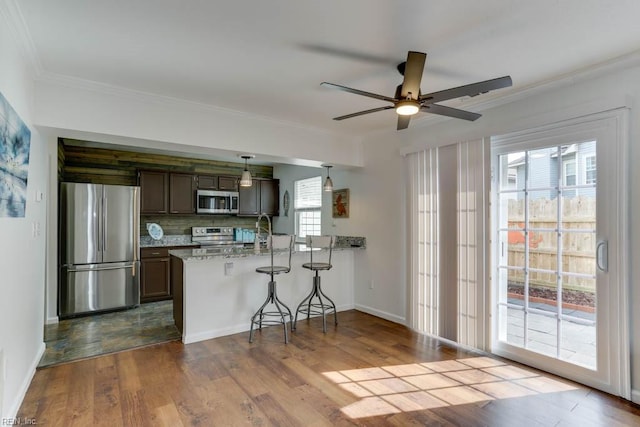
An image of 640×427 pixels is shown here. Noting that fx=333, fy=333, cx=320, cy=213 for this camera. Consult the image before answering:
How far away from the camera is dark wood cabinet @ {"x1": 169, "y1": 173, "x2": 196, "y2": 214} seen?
5.84 metres

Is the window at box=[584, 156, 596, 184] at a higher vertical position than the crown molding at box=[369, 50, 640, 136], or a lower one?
lower

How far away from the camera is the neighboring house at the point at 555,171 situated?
2.67m

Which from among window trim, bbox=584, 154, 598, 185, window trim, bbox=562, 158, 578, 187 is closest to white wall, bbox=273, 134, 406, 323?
window trim, bbox=562, 158, 578, 187

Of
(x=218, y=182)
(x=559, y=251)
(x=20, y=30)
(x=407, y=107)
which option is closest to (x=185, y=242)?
(x=218, y=182)

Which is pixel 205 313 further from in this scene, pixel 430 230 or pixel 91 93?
pixel 430 230

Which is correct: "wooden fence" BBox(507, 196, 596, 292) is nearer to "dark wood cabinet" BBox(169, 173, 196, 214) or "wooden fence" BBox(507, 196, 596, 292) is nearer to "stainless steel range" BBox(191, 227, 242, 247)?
"stainless steel range" BBox(191, 227, 242, 247)

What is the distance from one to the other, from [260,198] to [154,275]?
248 cm

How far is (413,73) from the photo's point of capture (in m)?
2.02

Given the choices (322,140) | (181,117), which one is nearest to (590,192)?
(322,140)

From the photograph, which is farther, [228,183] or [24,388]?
[228,183]

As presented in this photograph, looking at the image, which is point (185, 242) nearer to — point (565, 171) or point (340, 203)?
point (340, 203)

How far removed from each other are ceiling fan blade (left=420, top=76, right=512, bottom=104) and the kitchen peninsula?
2.61 meters

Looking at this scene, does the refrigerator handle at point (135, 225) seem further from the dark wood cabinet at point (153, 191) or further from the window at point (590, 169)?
the window at point (590, 169)

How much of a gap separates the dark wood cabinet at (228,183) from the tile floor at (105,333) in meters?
2.51
